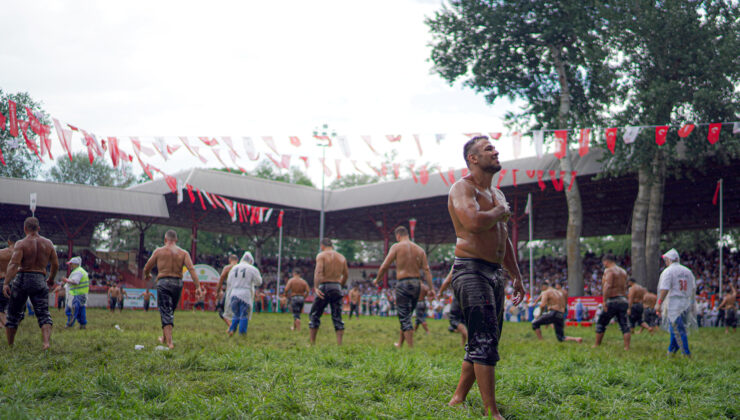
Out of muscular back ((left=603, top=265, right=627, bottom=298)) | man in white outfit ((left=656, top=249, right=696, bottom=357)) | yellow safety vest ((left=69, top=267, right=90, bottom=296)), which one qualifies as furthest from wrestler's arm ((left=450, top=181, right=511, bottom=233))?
yellow safety vest ((left=69, top=267, right=90, bottom=296))

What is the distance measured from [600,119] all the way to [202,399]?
21.1 meters

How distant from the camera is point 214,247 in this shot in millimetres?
56875

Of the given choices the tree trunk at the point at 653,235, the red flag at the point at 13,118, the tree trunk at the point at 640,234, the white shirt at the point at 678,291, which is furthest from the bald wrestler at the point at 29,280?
the tree trunk at the point at 653,235

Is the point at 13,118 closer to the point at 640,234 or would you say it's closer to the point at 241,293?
the point at 241,293

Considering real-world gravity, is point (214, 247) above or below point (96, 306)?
above

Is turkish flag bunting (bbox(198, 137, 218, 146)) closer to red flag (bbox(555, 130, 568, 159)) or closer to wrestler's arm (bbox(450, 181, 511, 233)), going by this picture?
red flag (bbox(555, 130, 568, 159))

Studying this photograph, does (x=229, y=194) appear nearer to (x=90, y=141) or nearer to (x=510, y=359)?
(x=90, y=141)

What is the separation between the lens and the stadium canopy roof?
26281 mm

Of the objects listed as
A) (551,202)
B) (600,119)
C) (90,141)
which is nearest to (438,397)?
(90,141)

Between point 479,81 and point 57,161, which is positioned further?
point 57,161

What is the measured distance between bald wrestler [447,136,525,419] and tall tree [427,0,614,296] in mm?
20303

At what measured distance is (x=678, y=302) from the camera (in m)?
8.75

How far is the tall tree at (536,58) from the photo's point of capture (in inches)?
936

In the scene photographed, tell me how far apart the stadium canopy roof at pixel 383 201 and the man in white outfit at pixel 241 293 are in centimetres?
1652
